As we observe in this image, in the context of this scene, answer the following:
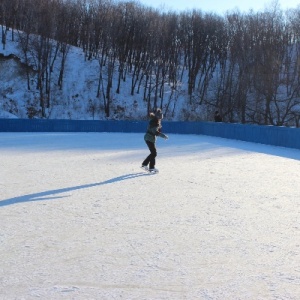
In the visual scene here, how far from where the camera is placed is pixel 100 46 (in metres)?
50.5

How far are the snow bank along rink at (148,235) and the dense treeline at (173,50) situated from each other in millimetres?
32537

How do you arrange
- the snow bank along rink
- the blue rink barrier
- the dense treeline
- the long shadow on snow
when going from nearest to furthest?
the snow bank along rink < the long shadow on snow < the blue rink barrier < the dense treeline

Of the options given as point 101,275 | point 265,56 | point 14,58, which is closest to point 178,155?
point 101,275

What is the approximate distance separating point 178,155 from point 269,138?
739cm

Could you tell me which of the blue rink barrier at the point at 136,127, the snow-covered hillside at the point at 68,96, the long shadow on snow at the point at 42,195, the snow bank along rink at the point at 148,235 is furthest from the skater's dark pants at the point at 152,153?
the snow-covered hillside at the point at 68,96

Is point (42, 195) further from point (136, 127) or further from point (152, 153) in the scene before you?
point (136, 127)

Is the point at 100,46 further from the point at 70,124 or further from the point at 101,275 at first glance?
the point at 101,275

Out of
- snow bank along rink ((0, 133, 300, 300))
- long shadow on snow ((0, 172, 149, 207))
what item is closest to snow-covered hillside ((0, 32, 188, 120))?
long shadow on snow ((0, 172, 149, 207))

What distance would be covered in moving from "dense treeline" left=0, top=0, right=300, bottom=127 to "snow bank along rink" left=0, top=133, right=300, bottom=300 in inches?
1281

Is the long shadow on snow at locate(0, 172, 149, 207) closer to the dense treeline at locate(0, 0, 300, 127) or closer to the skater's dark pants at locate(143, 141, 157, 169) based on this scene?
the skater's dark pants at locate(143, 141, 157, 169)

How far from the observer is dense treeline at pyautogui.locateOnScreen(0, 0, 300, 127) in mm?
43531

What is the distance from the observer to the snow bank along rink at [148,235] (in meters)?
3.68

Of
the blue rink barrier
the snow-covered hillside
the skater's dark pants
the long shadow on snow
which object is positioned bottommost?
the long shadow on snow

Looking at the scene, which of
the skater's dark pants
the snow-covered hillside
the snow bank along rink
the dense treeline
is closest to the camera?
the snow bank along rink
